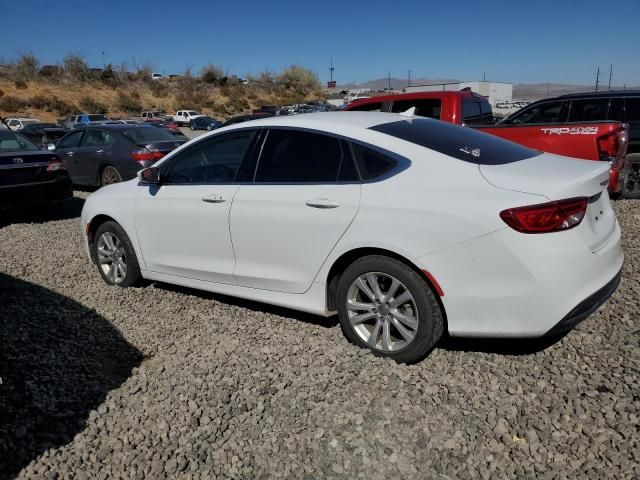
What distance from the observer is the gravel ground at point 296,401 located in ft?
8.51

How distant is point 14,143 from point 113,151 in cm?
188

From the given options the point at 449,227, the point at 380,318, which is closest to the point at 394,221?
the point at 449,227

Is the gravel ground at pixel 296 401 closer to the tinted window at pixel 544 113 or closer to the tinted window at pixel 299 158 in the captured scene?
the tinted window at pixel 299 158

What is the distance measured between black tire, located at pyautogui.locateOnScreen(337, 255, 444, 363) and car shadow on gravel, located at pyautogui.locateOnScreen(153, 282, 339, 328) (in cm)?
81

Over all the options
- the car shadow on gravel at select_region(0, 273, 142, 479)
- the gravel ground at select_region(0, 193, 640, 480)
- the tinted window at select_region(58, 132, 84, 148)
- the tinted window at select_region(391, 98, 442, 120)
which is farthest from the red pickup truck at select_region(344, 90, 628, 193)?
the tinted window at select_region(58, 132, 84, 148)

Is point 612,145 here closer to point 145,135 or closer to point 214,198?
point 214,198

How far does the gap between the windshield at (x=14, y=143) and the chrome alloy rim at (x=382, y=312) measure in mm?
7298

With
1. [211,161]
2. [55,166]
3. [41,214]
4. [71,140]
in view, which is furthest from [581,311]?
[71,140]

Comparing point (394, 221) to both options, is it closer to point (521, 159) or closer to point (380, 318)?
point (380, 318)

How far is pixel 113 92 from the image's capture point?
57250 mm

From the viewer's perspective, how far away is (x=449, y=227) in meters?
3.05

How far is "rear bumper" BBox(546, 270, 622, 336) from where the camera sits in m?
2.96

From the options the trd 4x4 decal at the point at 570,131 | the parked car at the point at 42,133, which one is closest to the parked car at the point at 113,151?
the trd 4x4 decal at the point at 570,131

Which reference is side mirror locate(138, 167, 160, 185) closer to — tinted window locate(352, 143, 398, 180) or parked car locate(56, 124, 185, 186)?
tinted window locate(352, 143, 398, 180)
